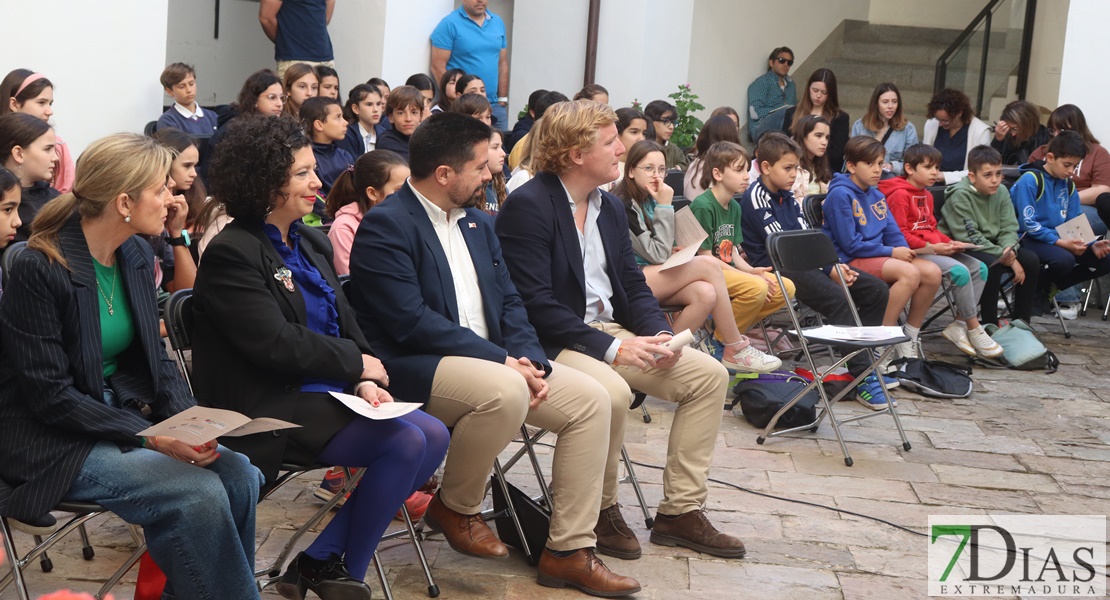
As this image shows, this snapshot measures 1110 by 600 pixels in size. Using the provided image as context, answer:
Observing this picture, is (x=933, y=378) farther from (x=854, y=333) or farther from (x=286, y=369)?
(x=286, y=369)

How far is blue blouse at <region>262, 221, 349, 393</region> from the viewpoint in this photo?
335 cm

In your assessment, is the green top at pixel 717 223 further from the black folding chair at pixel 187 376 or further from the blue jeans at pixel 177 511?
the blue jeans at pixel 177 511

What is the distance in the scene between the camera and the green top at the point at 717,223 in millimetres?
6457

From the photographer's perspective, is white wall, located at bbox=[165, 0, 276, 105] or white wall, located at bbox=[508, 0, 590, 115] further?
white wall, located at bbox=[508, 0, 590, 115]

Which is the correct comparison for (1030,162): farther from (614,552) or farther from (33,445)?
(33,445)

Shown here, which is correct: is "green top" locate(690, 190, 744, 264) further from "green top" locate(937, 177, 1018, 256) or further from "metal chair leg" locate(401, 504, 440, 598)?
"metal chair leg" locate(401, 504, 440, 598)

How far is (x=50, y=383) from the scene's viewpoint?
2.77 meters

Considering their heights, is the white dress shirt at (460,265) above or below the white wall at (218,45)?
below

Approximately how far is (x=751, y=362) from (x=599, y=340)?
7.00ft

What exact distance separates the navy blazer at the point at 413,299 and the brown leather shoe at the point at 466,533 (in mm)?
440

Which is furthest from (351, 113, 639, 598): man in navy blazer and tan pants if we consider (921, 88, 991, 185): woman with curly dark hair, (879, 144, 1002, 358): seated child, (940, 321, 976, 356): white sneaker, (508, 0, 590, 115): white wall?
(508, 0, 590, 115): white wall

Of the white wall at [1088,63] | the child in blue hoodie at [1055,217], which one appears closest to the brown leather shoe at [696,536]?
the child in blue hoodie at [1055,217]

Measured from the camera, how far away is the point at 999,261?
7.86 meters

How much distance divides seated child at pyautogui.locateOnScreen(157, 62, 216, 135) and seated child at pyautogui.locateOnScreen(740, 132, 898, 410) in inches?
128
